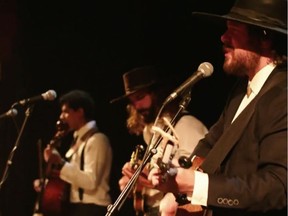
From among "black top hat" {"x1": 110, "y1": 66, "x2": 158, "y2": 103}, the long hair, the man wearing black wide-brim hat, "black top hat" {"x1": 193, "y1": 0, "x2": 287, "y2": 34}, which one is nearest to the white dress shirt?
the long hair

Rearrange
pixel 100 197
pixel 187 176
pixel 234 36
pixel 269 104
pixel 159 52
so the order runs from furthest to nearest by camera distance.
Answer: pixel 159 52 < pixel 100 197 < pixel 234 36 < pixel 269 104 < pixel 187 176

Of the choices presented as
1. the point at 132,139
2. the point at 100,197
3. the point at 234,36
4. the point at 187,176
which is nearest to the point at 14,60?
the point at 132,139

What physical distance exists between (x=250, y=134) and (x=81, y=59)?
3218 millimetres

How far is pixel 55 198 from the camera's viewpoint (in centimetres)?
433

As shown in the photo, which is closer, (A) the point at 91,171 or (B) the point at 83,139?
(A) the point at 91,171

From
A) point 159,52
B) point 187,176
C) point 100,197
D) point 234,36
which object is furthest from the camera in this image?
point 159,52

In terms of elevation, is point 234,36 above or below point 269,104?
above

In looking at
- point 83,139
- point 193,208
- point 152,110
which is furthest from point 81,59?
point 193,208

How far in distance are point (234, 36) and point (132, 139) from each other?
285cm

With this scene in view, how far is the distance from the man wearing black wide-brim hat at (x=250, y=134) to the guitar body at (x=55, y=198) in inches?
76.8

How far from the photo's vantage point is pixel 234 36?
7.83 ft

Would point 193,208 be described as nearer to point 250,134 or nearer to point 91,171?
point 250,134

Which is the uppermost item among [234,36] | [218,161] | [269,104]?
[234,36]

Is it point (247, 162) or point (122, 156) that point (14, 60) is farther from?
point (247, 162)
